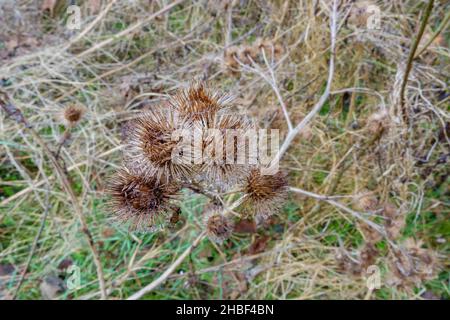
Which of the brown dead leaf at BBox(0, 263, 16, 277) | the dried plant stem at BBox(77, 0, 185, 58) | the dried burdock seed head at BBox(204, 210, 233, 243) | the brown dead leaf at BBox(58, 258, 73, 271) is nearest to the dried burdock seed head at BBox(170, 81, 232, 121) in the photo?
the dried burdock seed head at BBox(204, 210, 233, 243)

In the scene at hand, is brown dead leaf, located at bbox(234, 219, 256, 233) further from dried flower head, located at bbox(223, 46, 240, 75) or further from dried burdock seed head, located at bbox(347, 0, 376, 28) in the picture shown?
dried burdock seed head, located at bbox(347, 0, 376, 28)

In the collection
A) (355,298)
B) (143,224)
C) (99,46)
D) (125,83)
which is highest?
(99,46)

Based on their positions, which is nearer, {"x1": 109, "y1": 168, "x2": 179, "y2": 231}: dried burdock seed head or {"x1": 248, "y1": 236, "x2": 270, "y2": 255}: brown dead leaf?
{"x1": 109, "y1": 168, "x2": 179, "y2": 231}: dried burdock seed head

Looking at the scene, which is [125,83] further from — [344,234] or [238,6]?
[344,234]

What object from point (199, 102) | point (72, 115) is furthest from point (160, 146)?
point (72, 115)

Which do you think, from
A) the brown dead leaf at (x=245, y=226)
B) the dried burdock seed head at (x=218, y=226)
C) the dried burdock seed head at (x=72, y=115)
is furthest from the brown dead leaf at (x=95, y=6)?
the dried burdock seed head at (x=218, y=226)

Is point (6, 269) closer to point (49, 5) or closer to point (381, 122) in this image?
point (49, 5)

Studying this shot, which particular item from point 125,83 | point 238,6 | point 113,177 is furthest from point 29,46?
point 113,177
